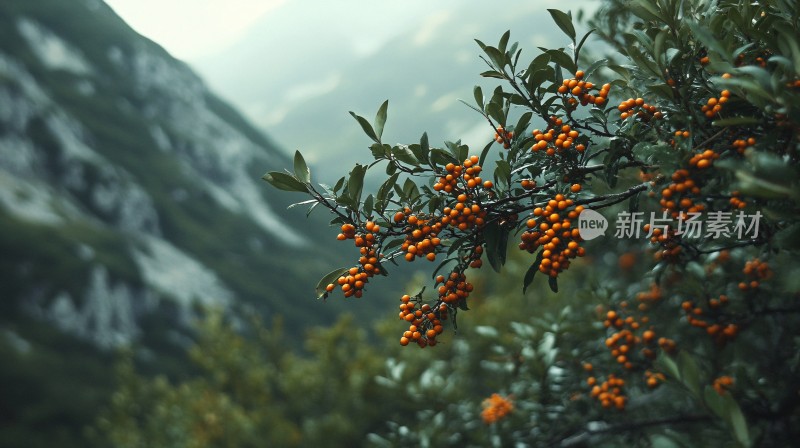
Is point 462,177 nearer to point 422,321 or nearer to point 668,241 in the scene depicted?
point 422,321

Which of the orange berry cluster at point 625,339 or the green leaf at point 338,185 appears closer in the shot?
the green leaf at point 338,185

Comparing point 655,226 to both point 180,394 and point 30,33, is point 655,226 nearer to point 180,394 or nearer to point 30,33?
point 180,394

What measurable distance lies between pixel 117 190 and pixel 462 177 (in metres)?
82.5

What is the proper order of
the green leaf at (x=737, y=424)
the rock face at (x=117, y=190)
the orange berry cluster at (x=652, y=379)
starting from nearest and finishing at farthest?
1. the green leaf at (x=737, y=424)
2. the orange berry cluster at (x=652, y=379)
3. the rock face at (x=117, y=190)

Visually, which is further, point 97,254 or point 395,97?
point 395,97

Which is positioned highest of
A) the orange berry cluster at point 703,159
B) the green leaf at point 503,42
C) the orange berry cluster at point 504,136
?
the green leaf at point 503,42

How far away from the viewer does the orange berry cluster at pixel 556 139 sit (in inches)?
90.1

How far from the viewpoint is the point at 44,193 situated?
7069cm

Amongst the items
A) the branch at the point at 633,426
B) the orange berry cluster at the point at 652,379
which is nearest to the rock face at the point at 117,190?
the branch at the point at 633,426

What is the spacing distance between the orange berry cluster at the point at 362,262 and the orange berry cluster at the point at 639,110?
1.02 metres

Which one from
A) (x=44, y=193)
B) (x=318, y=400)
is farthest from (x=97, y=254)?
(x=318, y=400)

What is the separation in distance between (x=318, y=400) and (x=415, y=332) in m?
10.5

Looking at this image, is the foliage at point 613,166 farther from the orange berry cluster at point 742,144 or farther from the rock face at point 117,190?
the rock face at point 117,190

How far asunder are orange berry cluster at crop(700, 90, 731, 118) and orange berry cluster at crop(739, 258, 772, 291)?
6.29ft
